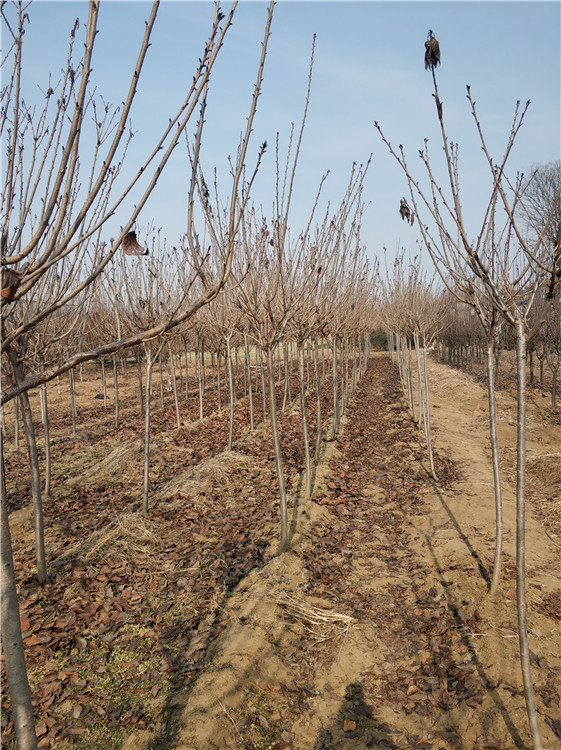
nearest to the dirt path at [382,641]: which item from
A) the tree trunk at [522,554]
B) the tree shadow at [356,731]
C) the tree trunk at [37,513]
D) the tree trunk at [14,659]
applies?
the tree shadow at [356,731]

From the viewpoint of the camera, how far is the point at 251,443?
11.4 metres

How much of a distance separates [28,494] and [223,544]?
3989mm

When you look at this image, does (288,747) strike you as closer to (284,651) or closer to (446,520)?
(284,651)

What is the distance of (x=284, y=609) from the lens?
4625mm

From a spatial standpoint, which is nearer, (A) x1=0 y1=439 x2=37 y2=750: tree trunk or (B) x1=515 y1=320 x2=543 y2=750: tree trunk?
(A) x1=0 y1=439 x2=37 y2=750: tree trunk

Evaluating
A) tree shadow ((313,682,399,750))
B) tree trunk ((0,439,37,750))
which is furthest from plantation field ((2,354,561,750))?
tree trunk ((0,439,37,750))

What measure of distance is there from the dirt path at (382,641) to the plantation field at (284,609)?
0.02 m

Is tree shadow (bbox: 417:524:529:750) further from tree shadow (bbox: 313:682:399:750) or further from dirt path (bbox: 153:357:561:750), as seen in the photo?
tree shadow (bbox: 313:682:399:750)

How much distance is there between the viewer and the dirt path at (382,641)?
3.22 meters

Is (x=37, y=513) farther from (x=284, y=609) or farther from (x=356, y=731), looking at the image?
(x=356, y=731)

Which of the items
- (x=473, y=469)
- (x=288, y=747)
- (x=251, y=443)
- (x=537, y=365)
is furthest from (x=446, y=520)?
(x=537, y=365)

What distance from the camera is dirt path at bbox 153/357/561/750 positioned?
3225mm

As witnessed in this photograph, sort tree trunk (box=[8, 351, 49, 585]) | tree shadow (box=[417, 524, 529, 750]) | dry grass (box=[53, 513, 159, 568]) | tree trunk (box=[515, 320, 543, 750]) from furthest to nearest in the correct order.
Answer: dry grass (box=[53, 513, 159, 568]) < tree trunk (box=[8, 351, 49, 585]) < tree shadow (box=[417, 524, 529, 750]) < tree trunk (box=[515, 320, 543, 750])

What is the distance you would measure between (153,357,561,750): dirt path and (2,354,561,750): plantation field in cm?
2
